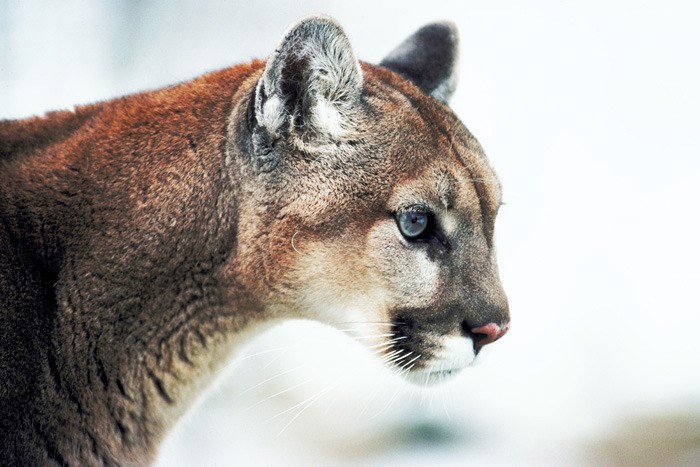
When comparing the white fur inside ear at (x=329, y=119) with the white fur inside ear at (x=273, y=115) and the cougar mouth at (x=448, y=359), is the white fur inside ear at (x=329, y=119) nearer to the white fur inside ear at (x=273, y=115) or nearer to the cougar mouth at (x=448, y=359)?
the white fur inside ear at (x=273, y=115)

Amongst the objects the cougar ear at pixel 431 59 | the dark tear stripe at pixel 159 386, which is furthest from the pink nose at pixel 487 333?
the cougar ear at pixel 431 59

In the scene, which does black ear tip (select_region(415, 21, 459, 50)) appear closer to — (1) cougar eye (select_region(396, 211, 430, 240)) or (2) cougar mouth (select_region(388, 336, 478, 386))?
(1) cougar eye (select_region(396, 211, 430, 240))

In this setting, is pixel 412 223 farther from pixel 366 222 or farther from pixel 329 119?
pixel 329 119

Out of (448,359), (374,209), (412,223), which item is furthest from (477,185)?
(448,359)

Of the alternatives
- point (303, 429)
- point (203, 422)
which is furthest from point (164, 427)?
point (303, 429)

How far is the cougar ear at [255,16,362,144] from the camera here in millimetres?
3988

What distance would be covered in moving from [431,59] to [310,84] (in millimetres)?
1365

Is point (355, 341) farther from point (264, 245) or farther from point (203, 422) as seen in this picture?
point (203, 422)

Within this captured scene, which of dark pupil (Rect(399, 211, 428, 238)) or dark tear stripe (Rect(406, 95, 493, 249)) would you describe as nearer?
dark pupil (Rect(399, 211, 428, 238))

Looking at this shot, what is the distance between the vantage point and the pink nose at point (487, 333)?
4098 mm

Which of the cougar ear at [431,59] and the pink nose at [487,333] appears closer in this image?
the pink nose at [487,333]

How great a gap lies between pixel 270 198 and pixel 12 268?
1.16 meters

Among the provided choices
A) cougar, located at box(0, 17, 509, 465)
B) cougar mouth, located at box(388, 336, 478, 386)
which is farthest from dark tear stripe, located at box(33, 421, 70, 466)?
cougar mouth, located at box(388, 336, 478, 386)

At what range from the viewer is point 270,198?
4113 mm
